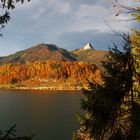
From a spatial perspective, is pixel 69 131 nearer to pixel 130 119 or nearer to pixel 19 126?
pixel 19 126

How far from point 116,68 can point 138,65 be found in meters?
1.15

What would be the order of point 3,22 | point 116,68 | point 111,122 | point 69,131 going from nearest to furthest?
point 3,22
point 111,122
point 116,68
point 69,131

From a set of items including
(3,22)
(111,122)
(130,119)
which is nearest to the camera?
(3,22)

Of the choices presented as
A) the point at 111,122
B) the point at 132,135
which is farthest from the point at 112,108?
the point at 132,135

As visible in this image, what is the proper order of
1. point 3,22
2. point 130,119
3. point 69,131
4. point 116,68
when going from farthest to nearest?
point 69,131, point 116,68, point 130,119, point 3,22

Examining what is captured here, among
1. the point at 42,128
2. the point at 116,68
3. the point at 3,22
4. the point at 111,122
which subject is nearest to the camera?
the point at 3,22

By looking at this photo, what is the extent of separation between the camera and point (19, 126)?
237 feet

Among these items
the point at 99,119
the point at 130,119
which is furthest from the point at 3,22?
the point at 99,119

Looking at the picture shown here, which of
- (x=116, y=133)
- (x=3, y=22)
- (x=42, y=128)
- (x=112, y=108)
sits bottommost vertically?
(x=42, y=128)

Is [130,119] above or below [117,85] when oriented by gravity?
below

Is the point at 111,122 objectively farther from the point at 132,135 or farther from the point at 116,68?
the point at 116,68

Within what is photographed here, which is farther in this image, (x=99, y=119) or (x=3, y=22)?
(x=99, y=119)

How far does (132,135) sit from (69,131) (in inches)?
2161

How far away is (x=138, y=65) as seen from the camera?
1198cm
